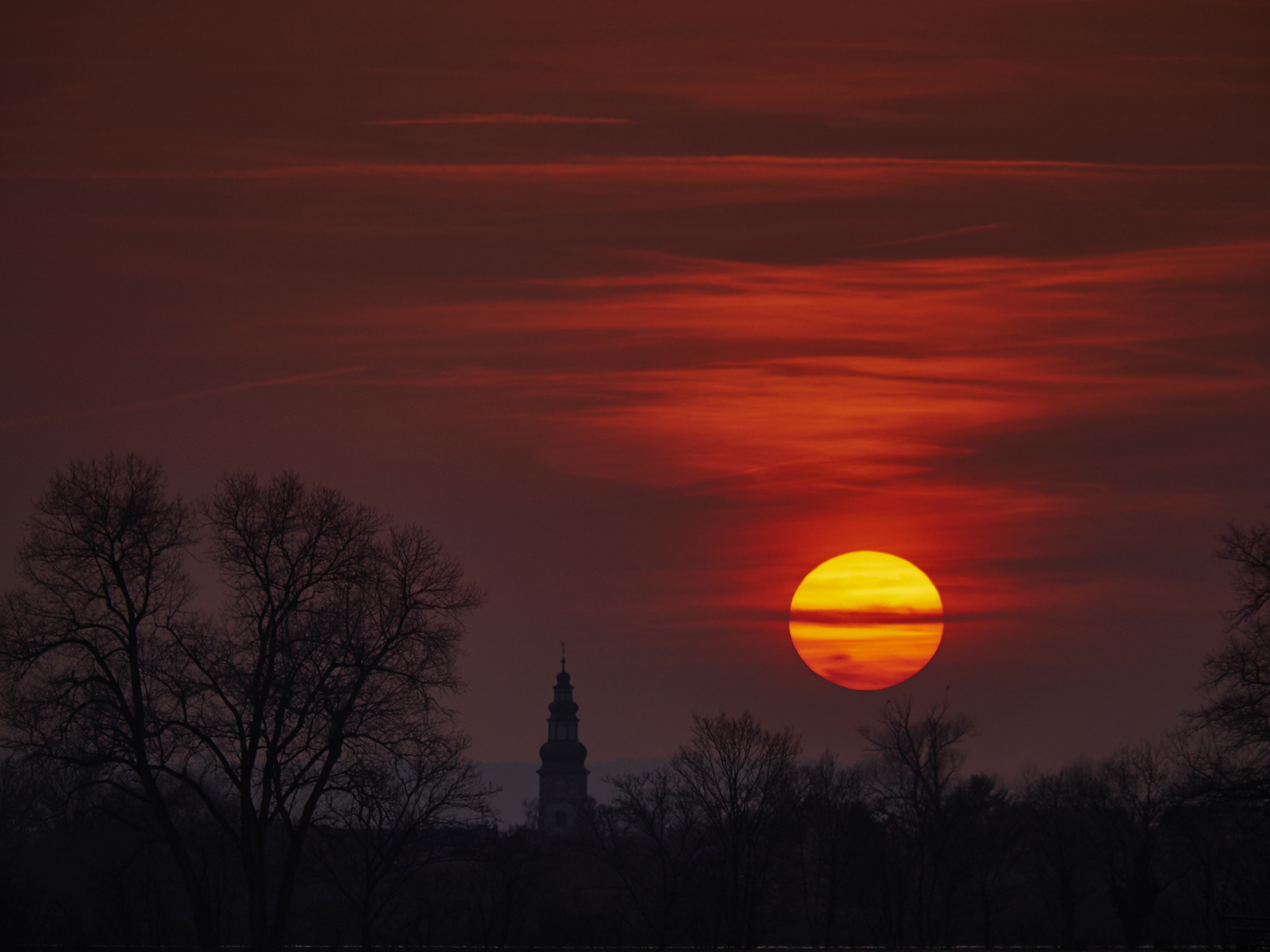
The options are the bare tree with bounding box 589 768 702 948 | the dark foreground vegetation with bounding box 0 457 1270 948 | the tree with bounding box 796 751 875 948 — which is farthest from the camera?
the tree with bounding box 796 751 875 948

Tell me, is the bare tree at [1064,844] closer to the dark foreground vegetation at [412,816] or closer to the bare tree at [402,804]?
the dark foreground vegetation at [412,816]

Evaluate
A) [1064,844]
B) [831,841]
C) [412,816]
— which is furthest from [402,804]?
[1064,844]

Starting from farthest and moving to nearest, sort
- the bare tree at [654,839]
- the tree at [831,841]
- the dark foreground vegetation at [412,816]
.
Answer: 1. the tree at [831,841]
2. the bare tree at [654,839]
3. the dark foreground vegetation at [412,816]

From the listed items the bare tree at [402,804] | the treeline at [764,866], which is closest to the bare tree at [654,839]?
the treeline at [764,866]

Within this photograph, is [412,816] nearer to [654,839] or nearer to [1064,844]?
[654,839]

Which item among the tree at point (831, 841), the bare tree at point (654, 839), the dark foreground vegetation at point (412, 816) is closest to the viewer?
the dark foreground vegetation at point (412, 816)

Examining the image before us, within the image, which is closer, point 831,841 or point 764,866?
point 764,866

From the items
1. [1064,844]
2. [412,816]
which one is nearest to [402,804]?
[412,816]

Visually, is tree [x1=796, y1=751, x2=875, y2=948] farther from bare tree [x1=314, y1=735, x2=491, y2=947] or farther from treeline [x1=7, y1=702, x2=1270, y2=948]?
bare tree [x1=314, y1=735, x2=491, y2=947]

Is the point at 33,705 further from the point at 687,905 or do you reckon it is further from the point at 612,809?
the point at 612,809

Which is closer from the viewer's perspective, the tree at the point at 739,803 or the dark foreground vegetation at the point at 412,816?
the dark foreground vegetation at the point at 412,816

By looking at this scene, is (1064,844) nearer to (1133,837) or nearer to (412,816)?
(1133,837)

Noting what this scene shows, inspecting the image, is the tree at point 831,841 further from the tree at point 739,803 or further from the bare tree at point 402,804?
the bare tree at point 402,804

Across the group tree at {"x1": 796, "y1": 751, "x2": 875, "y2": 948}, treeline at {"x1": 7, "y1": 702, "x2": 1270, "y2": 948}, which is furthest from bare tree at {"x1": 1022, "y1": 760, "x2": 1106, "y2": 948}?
tree at {"x1": 796, "y1": 751, "x2": 875, "y2": 948}
